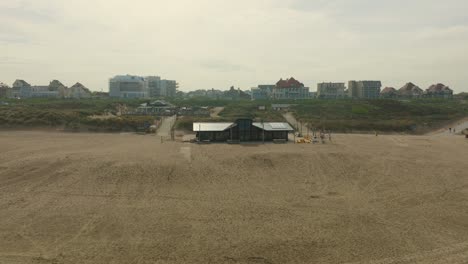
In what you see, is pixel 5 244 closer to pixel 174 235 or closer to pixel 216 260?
pixel 174 235

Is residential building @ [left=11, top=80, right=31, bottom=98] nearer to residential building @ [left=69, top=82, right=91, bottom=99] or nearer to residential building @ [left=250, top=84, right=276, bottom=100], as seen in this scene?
residential building @ [left=69, top=82, right=91, bottom=99]

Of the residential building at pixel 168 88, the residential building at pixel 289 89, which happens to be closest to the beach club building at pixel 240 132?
the residential building at pixel 289 89

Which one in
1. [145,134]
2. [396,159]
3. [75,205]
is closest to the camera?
[75,205]

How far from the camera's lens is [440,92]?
131000 millimetres

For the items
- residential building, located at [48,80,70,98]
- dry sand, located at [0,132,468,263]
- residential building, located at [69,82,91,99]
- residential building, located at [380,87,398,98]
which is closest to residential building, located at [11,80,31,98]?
residential building, located at [48,80,70,98]

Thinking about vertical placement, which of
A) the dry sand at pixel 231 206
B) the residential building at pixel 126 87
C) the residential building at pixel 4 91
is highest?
the residential building at pixel 126 87

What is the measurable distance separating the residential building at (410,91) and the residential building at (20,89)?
Result: 13026 centimetres

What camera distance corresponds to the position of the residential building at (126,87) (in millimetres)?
149250

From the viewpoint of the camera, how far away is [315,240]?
14328mm

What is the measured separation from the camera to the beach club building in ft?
115

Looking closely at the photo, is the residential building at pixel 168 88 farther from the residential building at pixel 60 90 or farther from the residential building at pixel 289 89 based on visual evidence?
the residential building at pixel 289 89

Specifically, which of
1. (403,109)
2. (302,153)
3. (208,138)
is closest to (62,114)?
(208,138)

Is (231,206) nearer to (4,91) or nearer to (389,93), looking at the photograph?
(389,93)

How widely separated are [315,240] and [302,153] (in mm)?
14572
